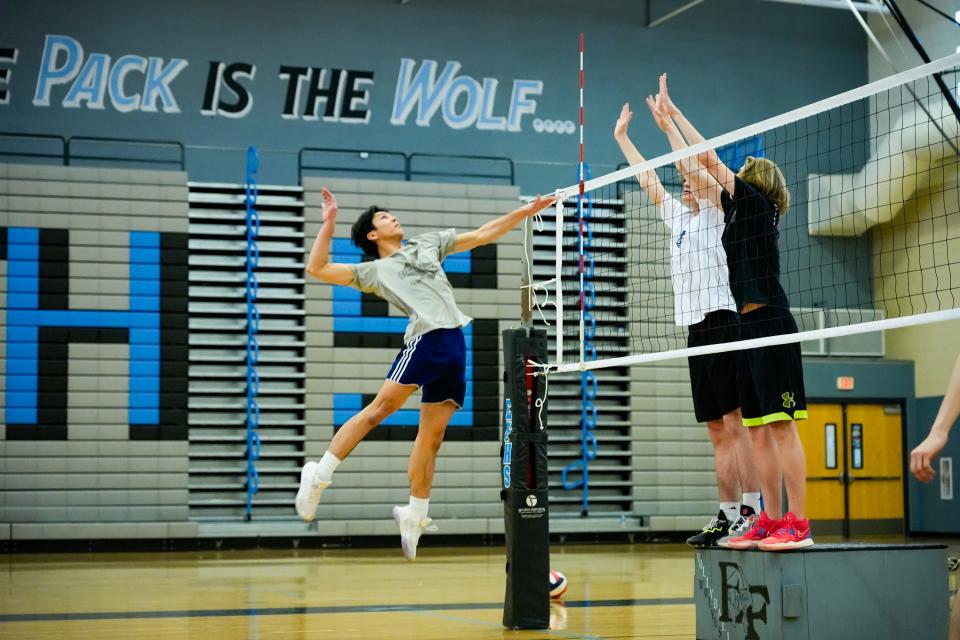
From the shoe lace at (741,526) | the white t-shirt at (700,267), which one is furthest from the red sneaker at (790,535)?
the white t-shirt at (700,267)

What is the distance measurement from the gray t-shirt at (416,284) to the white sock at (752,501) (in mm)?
1812

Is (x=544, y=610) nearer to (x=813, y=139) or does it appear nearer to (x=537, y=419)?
(x=537, y=419)

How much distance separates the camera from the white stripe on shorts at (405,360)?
6402mm

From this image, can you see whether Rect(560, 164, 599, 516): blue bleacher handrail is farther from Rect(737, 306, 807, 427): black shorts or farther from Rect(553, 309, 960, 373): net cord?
Rect(737, 306, 807, 427): black shorts

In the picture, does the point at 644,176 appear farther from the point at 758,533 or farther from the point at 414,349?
the point at 758,533

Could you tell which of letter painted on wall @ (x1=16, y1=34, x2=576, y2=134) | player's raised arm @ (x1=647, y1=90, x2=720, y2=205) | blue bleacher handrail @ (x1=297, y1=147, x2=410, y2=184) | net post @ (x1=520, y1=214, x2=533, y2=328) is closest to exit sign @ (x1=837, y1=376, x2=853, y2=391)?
letter painted on wall @ (x1=16, y1=34, x2=576, y2=134)

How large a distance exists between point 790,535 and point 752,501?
76 cm

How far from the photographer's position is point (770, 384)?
529cm

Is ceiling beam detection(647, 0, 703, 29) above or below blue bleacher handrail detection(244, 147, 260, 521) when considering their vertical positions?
above

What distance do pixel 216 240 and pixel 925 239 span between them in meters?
10.2

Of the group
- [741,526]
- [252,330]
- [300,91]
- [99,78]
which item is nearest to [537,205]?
[741,526]

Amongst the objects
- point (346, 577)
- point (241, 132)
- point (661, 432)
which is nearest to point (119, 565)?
point (346, 577)

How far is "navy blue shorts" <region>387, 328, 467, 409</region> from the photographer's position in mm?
6387

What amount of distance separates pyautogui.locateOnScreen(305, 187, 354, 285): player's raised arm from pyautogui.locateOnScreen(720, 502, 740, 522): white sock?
8.05 feet
